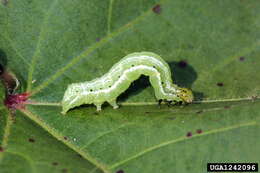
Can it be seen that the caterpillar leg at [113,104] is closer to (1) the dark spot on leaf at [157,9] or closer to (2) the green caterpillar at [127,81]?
(2) the green caterpillar at [127,81]

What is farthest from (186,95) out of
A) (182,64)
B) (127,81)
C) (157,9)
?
(157,9)

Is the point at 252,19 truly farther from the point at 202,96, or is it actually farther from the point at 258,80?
the point at 202,96

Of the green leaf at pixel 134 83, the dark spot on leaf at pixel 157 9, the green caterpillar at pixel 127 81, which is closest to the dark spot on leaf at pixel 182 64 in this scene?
the green leaf at pixel 134 83

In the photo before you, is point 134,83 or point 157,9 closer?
point 134,83

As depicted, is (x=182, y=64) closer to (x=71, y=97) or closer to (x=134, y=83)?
(x=134, y=83)

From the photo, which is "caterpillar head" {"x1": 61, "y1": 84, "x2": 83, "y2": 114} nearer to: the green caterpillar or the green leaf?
the green caterpillar

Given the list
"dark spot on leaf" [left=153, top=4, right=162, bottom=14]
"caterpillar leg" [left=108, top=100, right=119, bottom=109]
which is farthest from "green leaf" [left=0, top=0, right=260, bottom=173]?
"caterpillar leg" [left=108, top=100, right=119, bottom=109]

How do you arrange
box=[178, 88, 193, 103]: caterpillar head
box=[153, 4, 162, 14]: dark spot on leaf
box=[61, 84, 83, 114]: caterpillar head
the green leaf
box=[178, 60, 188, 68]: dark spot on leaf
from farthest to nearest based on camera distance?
box=[153, 4, 162, 14]: dark spot on leaf → box=[178, 60, 188, 68]: dark spot on leaf → box=[178, 88, 193, 103]: caterpillar head → box=[61, 84, 83, 114]: caterpillar head → the green leaf
